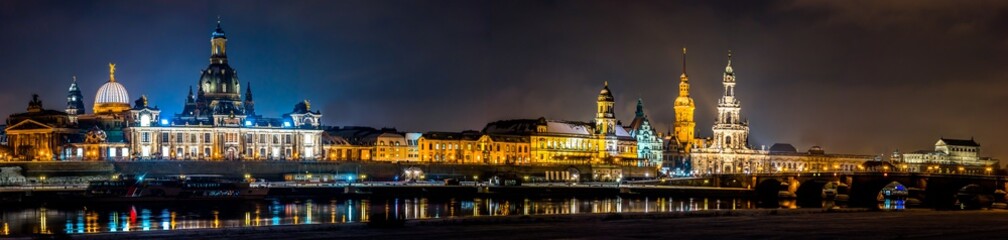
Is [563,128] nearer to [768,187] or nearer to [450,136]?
[450,136]

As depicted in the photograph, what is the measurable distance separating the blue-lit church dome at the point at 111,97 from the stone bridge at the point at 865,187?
91.8 meters

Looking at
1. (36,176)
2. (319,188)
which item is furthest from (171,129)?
(319,188)

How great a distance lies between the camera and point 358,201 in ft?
340

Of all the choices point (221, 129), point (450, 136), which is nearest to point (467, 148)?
point (450, 136)

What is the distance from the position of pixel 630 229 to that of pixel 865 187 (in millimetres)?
76046

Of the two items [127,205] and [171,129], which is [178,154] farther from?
[127,205]

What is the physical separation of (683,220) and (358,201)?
165ft

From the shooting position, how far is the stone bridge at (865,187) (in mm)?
107000

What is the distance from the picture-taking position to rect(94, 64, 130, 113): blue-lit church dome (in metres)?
183

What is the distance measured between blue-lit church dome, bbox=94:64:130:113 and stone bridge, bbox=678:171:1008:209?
91.8 m

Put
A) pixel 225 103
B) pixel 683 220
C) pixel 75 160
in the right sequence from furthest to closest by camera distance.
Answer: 1. pixel 225 103
2. pixel 75 160
3. pixel 683 220

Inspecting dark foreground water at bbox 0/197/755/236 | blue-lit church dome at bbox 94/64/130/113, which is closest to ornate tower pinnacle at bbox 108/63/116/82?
blue-lit church dome at bbox 94/64/130/113

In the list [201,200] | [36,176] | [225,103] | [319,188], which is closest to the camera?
[201,200]

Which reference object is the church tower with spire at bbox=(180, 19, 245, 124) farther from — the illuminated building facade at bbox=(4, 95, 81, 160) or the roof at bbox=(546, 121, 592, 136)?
the roof at bbox=(546, 121, 592, 136)
